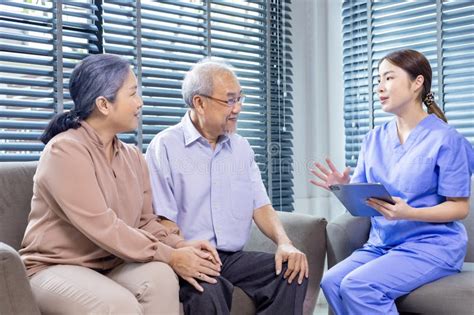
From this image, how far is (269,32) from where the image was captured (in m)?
3.37

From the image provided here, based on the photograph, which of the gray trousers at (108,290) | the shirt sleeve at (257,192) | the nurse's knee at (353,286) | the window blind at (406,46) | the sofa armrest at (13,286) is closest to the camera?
the sofa armrest at (13,286)

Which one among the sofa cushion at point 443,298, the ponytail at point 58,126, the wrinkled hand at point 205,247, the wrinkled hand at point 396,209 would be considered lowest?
the sofa cushion at point 443,298

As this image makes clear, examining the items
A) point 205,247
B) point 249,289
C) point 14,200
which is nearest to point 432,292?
point 249,289

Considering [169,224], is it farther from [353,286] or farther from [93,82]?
[353,286]

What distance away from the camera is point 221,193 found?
2.25 meters

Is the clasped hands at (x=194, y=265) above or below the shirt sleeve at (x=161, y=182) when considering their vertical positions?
below

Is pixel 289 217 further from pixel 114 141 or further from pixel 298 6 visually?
pixel 298 6

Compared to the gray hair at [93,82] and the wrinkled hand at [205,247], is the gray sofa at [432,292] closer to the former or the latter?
the wrinkled hand at [205,247]

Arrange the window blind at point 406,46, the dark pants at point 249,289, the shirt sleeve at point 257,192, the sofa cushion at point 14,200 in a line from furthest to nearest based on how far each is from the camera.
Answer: the window blind at point 406,46
the shirt sleeve at point 257,192
the sofa cushion at point 14,200
the dark pants at point 249,289

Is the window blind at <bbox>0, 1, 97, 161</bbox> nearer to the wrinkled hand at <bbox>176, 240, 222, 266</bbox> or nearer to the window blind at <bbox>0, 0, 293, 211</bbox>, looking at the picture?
the window blind at <bbox>0, 0, 293, 211</bbox>

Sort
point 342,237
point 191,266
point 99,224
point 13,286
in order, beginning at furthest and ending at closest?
point 342,237 → point 191,266 → point 99,224 → point 13,286

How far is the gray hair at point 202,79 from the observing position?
2254mm

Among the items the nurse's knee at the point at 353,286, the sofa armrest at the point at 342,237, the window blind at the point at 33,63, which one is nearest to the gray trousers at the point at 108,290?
the nurse's knee at the point at 353,286

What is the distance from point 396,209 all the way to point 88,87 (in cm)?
106
